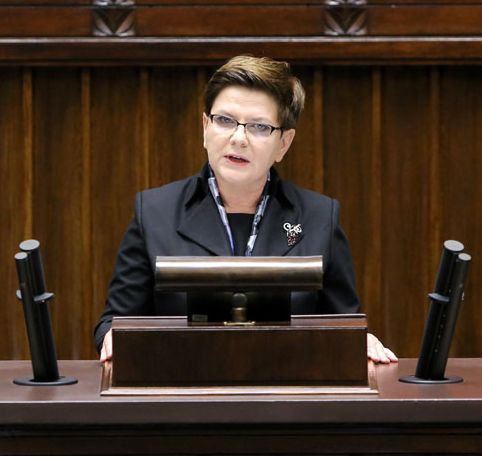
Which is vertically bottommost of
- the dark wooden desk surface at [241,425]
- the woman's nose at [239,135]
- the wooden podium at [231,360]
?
the dark wooden desk surface at [241,425]

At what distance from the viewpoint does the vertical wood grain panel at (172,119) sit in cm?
440

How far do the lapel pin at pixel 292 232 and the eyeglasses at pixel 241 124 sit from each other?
0.87 feet

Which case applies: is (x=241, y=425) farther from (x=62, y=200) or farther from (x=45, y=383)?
(x=62, y=200)

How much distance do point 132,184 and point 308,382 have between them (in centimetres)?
195

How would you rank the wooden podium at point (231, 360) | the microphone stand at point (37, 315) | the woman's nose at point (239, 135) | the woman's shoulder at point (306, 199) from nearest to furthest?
the wooden podium at point (231, 360) → the microphone stand at point (37, 315) → the woman's nose at point (239, 135) → the woman's shoulder at point (306, 199)

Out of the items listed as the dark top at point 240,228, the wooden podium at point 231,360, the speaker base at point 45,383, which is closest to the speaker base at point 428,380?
the wooden podium at point 231,360

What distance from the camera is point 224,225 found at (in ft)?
11.6

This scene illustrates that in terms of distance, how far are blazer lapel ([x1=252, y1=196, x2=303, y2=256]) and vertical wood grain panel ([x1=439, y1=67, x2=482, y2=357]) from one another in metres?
1.01

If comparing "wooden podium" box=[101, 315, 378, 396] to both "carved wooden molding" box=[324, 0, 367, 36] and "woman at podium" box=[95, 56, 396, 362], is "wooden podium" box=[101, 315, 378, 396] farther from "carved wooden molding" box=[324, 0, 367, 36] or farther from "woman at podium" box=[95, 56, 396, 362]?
"carved wooden molding" box=[324, 0, 367, 36]

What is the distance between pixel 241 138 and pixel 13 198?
50.3 inches

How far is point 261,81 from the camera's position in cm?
339

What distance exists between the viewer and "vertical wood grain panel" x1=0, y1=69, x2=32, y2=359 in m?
4.36

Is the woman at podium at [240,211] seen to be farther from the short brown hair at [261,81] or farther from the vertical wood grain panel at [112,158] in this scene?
the vertical wood grain panel at [112,158]

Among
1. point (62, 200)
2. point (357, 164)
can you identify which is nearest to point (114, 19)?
point (62, 200)
